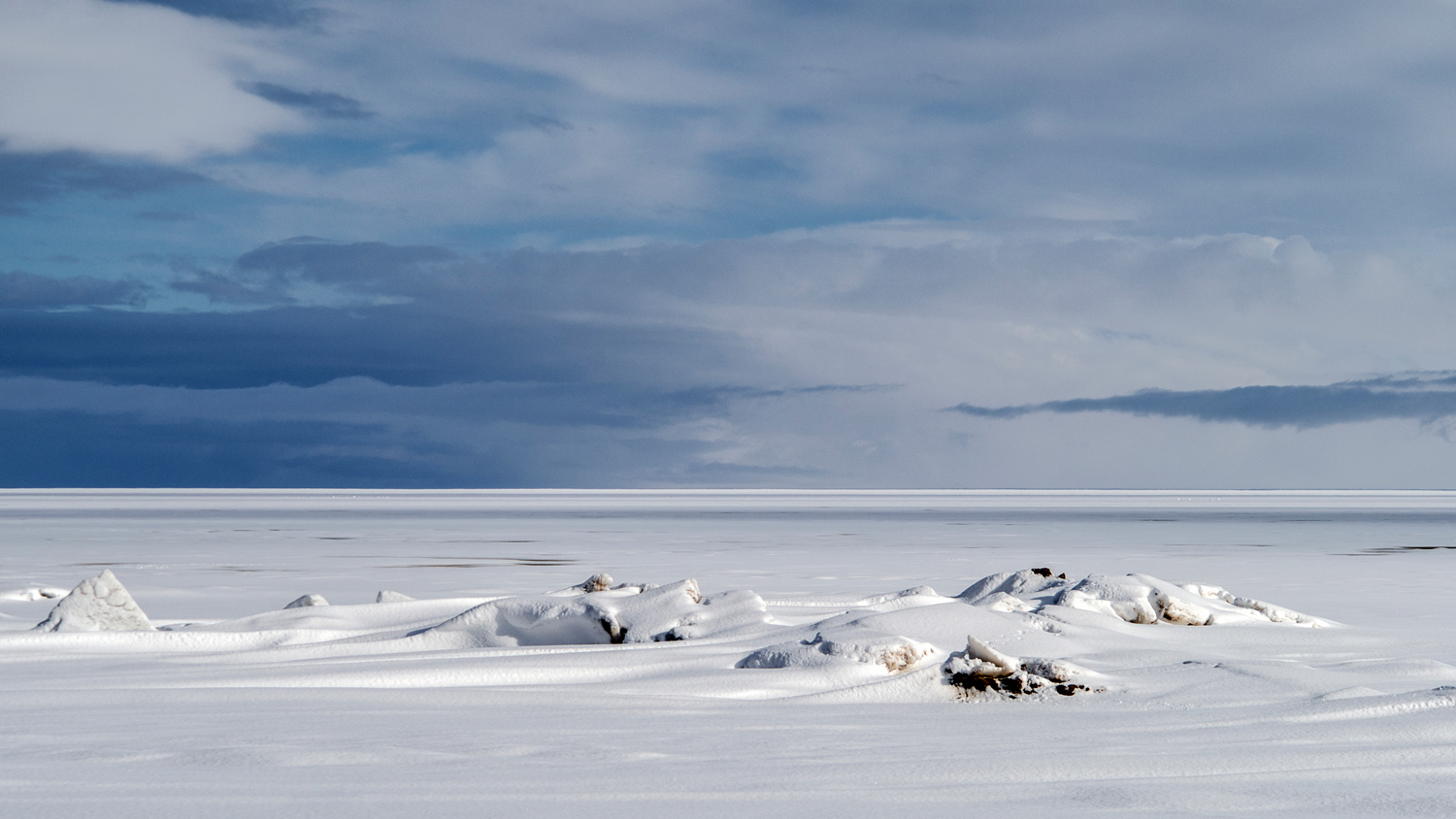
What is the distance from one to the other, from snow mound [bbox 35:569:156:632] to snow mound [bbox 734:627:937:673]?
312 centimetres

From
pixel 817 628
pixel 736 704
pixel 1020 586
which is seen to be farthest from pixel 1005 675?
pixel 1020 586

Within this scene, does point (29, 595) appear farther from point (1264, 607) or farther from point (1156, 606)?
point (1264, 607)

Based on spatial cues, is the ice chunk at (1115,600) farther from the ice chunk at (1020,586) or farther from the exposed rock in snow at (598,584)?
the exposed rock in snow at (598,584)

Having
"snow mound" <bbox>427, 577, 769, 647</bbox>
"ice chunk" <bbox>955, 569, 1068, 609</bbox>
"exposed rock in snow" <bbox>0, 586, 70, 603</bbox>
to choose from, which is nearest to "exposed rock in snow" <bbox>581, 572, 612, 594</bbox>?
"snow mound" <bbox>427, 577, 769, 647</bbox>

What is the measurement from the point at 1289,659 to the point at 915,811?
11.1 feet

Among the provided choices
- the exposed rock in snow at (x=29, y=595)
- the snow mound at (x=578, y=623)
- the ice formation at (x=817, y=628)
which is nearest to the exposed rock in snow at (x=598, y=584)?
the ice formation at (x=817, y=628)

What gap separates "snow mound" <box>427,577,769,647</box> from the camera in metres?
5.54

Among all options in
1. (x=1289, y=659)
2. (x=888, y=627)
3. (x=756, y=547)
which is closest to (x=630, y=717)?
(x=888, y=627)

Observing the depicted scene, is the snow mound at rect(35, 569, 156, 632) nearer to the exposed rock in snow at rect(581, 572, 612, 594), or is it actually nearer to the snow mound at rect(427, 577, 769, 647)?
the snow mound at rect(427, 577, 769, 647)

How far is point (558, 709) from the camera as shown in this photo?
382 cm

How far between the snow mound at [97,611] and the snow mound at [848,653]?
3117mm

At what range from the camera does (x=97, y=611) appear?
5.85 metres

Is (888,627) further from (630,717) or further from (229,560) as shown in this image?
(229,560)

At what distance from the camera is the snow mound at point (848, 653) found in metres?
4.52
